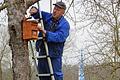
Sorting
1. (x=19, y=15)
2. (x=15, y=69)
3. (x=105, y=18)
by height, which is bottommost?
(x=15, y=69)

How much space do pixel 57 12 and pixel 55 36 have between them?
0.40 meters

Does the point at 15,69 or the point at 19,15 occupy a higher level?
the point at 19,15

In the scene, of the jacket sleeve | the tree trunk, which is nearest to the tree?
the tree trunk

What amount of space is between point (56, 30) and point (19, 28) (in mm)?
720

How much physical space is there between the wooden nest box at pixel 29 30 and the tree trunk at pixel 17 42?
6 cm

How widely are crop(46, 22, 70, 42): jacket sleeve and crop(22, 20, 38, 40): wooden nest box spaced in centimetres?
21

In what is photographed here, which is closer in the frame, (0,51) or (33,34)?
(33,34)

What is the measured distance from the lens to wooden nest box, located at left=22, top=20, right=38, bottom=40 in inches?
166

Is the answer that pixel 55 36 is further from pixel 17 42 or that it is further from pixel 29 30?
pixel 17 42

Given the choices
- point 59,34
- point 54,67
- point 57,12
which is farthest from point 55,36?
point 54,67

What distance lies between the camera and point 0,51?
25891 mm

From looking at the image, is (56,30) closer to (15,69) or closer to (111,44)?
(15,69)

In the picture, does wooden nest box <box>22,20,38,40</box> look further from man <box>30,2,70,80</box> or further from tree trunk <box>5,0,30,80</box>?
man <box>30,2,70,80</box>

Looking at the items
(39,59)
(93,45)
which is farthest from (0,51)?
(39,59)
